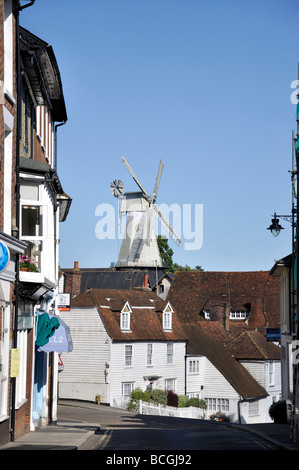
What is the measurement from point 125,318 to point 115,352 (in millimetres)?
Result: 3236

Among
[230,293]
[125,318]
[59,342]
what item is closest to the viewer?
[59,342]

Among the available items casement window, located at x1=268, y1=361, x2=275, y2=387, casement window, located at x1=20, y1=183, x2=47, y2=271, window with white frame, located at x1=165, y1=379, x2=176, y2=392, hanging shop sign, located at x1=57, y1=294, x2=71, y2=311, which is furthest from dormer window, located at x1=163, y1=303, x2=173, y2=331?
casement window, located at x1=20, y1=183, x2=47, y2=271

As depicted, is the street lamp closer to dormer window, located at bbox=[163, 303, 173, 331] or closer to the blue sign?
the blue sign

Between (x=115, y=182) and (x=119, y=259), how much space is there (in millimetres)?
10312

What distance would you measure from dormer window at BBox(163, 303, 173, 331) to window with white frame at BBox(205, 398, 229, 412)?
6.20m

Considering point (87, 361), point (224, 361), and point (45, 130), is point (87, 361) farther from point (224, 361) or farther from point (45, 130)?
point (45, 130)

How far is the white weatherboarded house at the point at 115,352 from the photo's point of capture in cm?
5216

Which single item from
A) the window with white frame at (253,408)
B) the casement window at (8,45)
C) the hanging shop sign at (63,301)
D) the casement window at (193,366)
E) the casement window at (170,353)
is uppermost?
the casement window at (8,45)

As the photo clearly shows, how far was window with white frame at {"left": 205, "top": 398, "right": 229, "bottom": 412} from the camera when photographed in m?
55.9

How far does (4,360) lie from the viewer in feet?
55.3

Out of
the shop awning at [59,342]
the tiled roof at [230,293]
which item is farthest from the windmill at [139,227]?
the shop awning at [59,342]

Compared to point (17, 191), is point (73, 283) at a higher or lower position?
lower

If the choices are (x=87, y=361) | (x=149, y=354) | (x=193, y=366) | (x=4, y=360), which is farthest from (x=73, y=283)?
(x=4, y=360)

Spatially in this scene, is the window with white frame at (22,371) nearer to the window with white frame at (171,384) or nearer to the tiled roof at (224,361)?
the tiled roof at (224,361)
